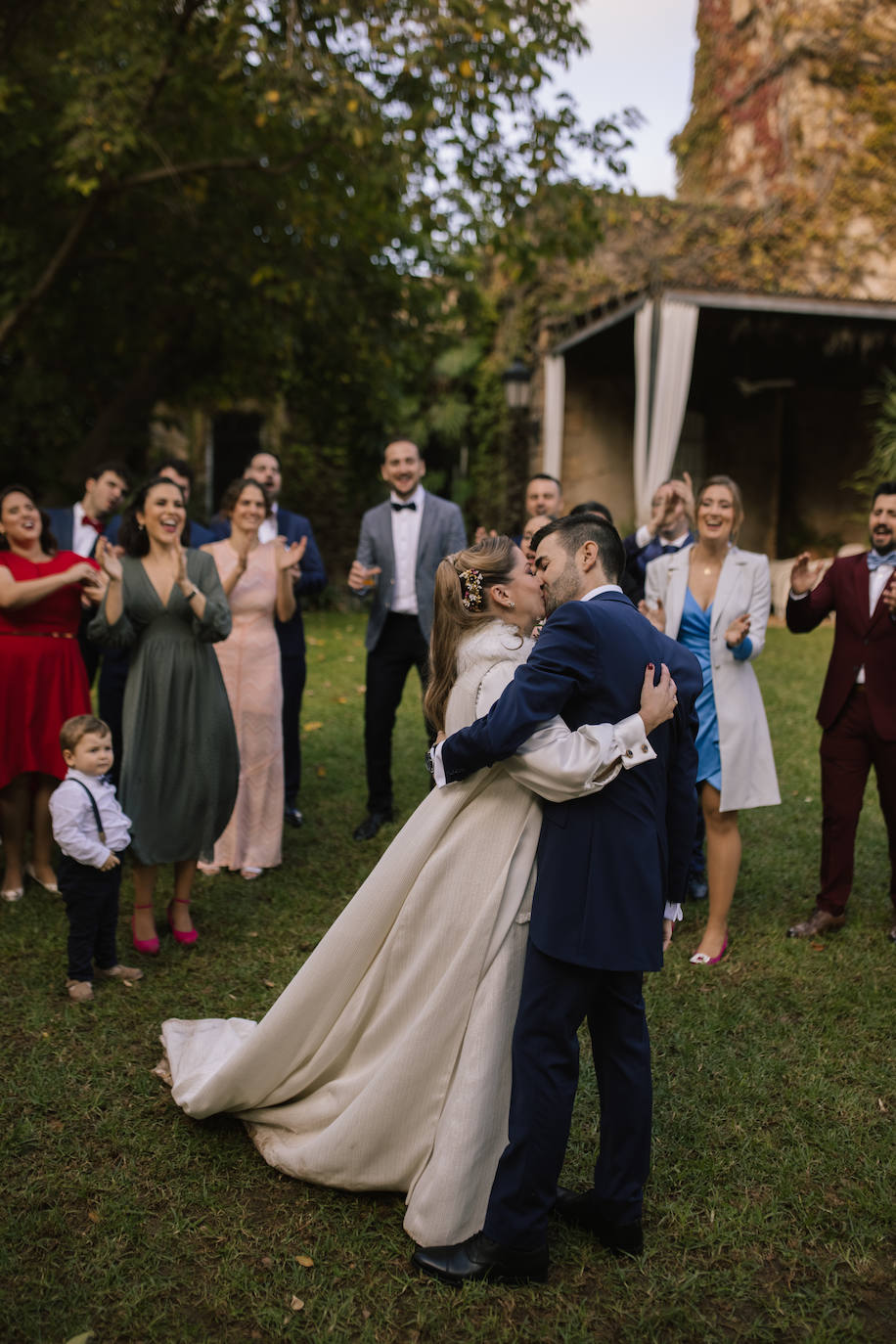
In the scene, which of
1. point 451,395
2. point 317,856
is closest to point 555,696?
point 317,856

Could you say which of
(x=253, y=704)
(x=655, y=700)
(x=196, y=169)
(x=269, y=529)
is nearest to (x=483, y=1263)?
(x=655, y=700)

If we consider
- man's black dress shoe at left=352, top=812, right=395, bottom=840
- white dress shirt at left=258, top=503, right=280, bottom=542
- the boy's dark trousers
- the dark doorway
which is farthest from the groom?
the dark doorway

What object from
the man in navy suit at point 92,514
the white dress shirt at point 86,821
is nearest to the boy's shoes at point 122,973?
the white dress shirt at point 86,821

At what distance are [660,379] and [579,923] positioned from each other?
11.6 metres

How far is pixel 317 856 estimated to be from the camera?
19.8 feet

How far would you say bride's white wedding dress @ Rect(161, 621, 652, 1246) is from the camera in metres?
2.71

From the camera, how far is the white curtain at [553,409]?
15438 mm

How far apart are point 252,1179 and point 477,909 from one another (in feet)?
3.80

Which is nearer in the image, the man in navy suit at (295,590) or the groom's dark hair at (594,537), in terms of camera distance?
the groom's dark hair at (594,537)

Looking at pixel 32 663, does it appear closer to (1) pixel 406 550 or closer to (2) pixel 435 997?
(1) pixel 406 550

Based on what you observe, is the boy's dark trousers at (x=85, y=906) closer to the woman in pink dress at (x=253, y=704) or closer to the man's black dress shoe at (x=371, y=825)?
the woman in pink dress at (x=253, y=704)

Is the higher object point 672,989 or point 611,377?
point 611,377

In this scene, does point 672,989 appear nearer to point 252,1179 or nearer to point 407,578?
point 252,1179

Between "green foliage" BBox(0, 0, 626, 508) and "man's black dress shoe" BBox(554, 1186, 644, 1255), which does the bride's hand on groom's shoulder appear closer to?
"man's black dress shoe" BBox(554, 1186, 644, 1255)
